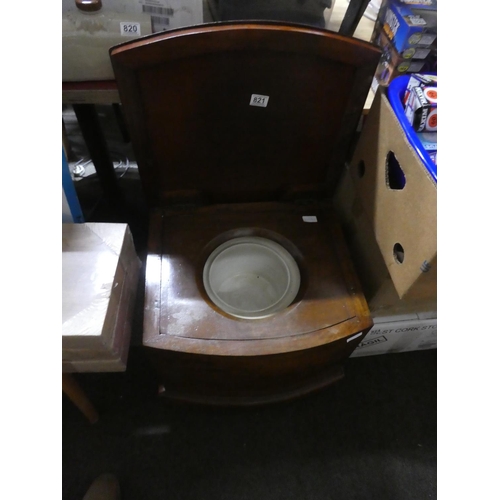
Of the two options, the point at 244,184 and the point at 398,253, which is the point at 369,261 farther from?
the point at 244,184

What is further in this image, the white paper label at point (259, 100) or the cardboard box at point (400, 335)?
the cardboard box at point (400, 335)

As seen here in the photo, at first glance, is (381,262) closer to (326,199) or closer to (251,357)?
(326,199)

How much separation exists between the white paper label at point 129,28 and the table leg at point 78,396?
0.73 metres

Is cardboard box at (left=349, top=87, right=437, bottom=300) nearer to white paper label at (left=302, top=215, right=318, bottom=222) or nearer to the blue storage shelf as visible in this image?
the blue storage shelf

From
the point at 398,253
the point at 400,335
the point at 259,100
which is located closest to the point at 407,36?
the point at 259,100

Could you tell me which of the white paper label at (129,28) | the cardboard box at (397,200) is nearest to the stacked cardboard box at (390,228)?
the cardboard box at (397,200)

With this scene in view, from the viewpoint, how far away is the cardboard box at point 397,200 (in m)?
0.63

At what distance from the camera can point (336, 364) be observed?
1.02 m

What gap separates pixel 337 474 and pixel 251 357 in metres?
0.53

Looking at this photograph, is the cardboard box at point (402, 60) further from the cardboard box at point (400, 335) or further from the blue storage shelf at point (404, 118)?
the cardboard box at point (400, 335)

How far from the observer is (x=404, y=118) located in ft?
2.29

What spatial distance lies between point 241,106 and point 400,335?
0.79m
